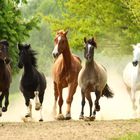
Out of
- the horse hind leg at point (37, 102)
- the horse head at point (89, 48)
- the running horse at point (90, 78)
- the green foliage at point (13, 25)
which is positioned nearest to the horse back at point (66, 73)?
the running horse at point (90, 78)

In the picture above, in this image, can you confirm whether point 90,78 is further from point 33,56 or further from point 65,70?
point 33,56

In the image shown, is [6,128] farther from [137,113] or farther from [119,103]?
[119,103]

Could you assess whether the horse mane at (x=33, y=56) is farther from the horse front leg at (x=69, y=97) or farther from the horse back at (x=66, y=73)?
the horse front leg at (x=69, y=97)

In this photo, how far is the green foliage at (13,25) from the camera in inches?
1198

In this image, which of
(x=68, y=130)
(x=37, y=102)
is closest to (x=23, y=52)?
(x=37, y=102)

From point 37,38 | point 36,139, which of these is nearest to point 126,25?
point 36,139

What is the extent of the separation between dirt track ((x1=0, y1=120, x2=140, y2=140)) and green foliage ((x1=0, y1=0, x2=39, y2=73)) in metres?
13.1

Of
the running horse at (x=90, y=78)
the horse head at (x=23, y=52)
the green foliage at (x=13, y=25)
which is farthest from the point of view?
the green foliage at (x=13, y=25)

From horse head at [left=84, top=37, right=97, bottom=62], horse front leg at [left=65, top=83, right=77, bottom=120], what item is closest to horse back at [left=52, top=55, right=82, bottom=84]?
horse front leg at [left=65, top=83, right=77, bottom=120]

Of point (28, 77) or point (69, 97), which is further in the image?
point (69, 97)

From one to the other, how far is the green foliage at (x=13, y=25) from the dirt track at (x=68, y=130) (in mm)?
13058

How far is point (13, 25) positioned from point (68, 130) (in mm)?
16796

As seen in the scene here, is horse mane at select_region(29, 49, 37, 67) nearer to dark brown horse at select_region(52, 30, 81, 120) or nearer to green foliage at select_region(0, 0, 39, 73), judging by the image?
dark brown horse at select_region(52, 30, 81, 120)

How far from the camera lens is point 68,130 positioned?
622 inches
